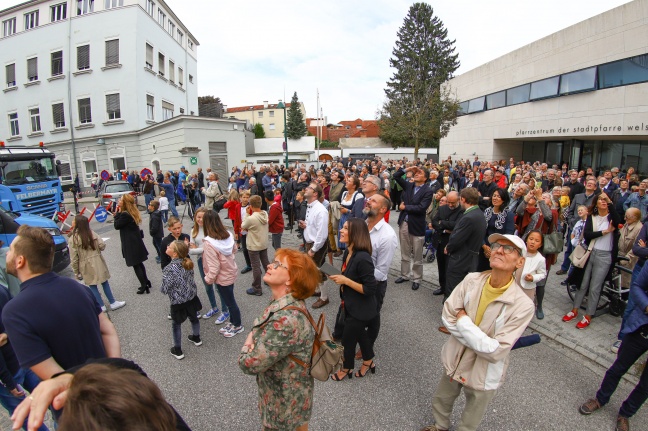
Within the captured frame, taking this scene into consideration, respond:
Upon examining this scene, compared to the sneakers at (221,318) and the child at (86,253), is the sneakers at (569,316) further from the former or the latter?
the child at (86,253)

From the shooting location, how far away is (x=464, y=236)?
4.52 meters

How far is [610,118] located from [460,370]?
19.9 metres

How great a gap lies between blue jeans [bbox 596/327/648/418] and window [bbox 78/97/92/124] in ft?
101

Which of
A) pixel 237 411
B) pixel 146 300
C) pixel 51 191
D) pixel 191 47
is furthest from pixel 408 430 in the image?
pixel 191 47

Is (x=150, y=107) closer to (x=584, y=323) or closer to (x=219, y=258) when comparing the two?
(x=219, y=258)

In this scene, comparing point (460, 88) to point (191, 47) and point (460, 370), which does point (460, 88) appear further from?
point (460, 370)

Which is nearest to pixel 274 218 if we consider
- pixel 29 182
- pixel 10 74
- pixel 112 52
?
pixel 29 182

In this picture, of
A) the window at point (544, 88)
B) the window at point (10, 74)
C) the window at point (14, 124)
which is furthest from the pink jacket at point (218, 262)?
the window at point (10, 74)

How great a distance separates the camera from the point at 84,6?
2361 cm

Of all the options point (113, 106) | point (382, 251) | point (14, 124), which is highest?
point (113, 106)

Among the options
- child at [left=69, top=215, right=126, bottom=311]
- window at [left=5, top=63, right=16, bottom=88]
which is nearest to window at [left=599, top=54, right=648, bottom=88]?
child at [left=69, top=215, right=126, bottom=311]

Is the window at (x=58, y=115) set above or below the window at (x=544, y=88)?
below

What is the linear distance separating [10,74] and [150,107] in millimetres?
12698

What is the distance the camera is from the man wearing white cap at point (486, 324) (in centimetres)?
229
